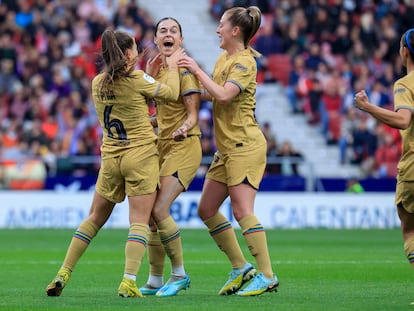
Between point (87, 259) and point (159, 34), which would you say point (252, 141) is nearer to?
point (159, 34)

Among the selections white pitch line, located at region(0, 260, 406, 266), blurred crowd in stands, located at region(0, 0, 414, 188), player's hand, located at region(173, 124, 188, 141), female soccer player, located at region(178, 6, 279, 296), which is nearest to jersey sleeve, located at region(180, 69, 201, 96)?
female soccer player, located at region(178, 6, 279, 296)

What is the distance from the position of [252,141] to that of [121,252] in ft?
21.6

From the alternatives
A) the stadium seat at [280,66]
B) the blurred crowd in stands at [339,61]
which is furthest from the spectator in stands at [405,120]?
the stadium seat at [280,66]

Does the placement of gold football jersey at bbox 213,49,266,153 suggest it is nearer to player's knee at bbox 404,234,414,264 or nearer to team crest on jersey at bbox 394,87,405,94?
team crest on jersey at bbox 394,87,405,94

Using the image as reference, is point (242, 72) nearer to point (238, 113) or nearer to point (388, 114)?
point (238, 113)

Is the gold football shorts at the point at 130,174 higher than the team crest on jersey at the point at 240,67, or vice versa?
the team crest on jersey at the point at 240,67

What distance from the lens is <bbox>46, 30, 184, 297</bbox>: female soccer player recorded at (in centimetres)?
943

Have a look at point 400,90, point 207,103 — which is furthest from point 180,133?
point 207,103

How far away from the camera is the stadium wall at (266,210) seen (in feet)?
75.2

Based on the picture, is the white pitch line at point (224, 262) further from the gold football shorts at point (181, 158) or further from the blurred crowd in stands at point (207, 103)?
the blurred crowd in stands at point (207, 103)

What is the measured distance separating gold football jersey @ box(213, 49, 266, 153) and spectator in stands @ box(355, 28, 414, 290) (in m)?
1.61

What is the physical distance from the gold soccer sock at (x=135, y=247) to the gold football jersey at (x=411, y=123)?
2394 millimetres

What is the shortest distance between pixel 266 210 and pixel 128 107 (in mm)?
13965

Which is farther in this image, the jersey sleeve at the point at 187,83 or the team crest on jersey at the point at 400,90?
the jersey sleeve at the point at 187,83
